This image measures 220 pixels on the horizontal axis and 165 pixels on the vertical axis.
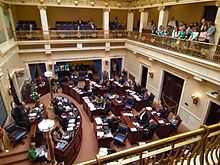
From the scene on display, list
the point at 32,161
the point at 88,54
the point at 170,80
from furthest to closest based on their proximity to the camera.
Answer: the point at 88,54
the point at 170,80
the point at 32,161

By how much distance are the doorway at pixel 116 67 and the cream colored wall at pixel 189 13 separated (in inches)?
225

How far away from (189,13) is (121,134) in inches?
415

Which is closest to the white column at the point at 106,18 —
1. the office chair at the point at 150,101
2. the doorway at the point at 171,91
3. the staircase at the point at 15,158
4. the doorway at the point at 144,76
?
the doorway at the point at 144,76

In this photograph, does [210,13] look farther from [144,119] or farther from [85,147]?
[85,147]

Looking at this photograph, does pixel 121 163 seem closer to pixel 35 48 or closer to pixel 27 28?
pixel 35 48

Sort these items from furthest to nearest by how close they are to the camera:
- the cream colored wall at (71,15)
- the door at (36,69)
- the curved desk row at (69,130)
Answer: the cream colored wall at (71,15) < the door at (36,69) < the curved desk row at (69,130)

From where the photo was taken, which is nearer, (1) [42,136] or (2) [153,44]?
(1) [42,136]

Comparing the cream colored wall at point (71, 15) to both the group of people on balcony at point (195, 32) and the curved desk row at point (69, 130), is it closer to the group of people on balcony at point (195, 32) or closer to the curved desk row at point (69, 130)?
the group of people on balcony at point (195, 32)

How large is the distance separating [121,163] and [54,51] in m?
12.4

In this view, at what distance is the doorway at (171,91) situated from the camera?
397 inches

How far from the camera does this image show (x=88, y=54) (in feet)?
46.5

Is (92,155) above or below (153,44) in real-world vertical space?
below

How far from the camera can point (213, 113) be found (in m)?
7.94

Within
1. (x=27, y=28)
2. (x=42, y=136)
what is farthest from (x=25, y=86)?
(x=42, y=136)
